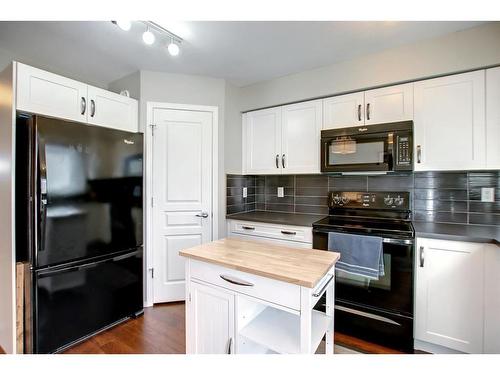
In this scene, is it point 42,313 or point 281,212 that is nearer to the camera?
point 42,313

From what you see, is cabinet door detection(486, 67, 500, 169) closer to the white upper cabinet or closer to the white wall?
the white wall

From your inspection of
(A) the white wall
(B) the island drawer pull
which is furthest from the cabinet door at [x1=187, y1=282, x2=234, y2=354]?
(A) the white wall

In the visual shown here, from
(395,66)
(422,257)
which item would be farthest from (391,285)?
(395,66)

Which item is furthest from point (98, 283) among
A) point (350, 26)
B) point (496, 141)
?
point (496, 141)

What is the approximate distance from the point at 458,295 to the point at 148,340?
7.09 ft

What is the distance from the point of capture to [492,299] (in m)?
1.47

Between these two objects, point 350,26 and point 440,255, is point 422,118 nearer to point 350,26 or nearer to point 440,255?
point 350,26

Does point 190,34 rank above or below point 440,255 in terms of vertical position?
above

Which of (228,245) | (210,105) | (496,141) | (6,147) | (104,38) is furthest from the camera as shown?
(210,105)

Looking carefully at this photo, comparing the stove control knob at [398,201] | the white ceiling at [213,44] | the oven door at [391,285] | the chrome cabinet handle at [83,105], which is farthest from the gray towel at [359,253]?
the chrome cabinet handle at [83,105]

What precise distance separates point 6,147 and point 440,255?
9.56 ft

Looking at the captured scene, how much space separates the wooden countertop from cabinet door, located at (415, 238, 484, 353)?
2.78 feet

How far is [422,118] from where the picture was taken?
6.21ft

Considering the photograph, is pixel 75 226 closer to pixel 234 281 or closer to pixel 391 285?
pixel 234 281
